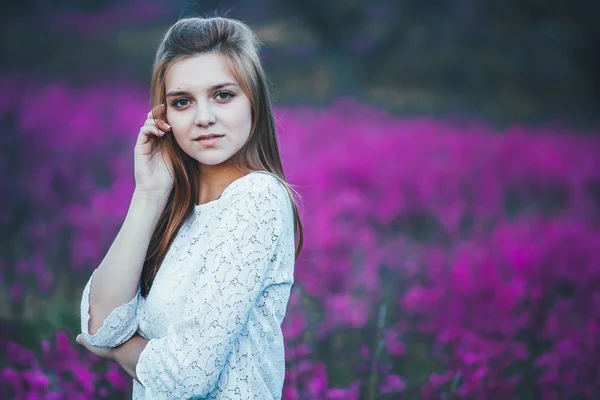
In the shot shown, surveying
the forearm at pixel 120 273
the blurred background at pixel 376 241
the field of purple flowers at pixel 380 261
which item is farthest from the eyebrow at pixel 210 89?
the blurred background at pixel 376 241

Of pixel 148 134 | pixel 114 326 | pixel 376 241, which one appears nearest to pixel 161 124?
pixel 148 134

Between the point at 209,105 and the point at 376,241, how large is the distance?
3956 mm

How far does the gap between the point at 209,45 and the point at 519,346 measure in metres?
2.26

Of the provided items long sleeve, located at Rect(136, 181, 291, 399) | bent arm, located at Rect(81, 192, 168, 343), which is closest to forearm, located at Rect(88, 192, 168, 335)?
bent arm, located at Rect(81, 192, 168, 343)

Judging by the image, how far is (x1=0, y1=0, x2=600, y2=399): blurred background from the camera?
345cm

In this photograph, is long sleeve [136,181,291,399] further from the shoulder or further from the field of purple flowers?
the field of purple flowers

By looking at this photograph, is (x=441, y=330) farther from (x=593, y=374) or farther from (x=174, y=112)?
(x=174, y=112)

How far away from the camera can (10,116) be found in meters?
7.95

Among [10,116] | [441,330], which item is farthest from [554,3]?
[441,330]

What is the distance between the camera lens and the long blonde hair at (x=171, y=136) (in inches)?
82.7

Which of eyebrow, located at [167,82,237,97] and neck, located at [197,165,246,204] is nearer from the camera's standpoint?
eyebrow, located at [167,82,237,97]

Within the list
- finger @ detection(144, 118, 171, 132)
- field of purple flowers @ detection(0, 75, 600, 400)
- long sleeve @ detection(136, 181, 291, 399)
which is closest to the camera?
long sleeve @ detection(136, 181, 291, 399)

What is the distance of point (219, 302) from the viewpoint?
1843mm

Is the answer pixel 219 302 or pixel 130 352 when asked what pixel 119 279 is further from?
pixel 219 302
